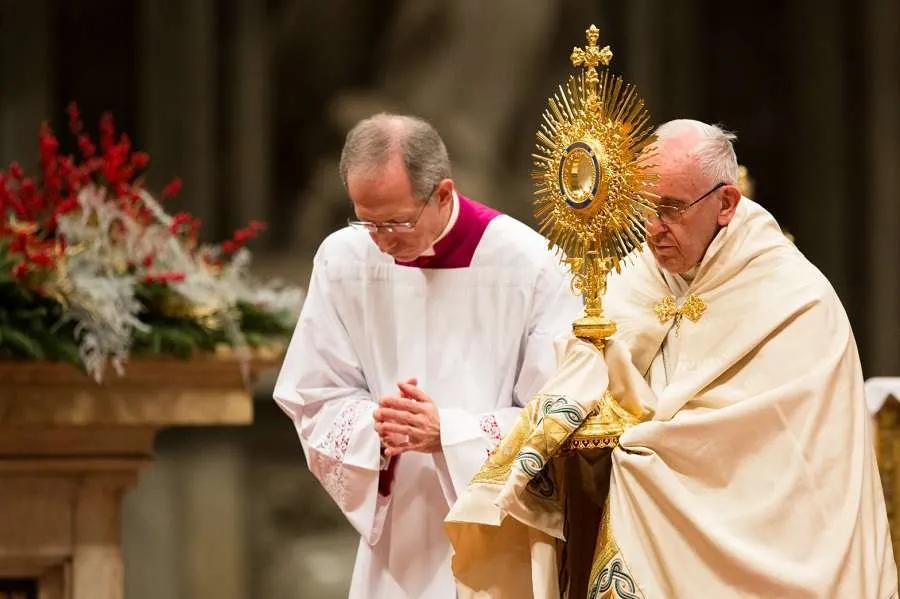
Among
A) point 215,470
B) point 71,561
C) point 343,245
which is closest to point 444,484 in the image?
point 343,245

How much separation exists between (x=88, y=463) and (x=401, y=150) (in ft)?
5.38

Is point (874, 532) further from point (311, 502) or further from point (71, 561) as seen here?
point (311, 502)

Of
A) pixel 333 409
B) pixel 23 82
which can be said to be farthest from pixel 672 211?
pixel 23 82

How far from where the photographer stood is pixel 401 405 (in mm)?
4051

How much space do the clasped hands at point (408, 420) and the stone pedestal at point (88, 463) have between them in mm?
1117

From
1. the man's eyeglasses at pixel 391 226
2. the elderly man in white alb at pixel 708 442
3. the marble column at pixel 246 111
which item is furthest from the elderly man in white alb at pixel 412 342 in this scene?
the marble column at pixel 246 111

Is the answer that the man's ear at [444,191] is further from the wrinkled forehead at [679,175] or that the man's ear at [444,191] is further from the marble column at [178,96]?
the marble column at [178,96]

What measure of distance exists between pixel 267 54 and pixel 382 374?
508 cm

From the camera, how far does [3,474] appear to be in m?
5.09

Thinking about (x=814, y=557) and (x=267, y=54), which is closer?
(x=814, y=557)

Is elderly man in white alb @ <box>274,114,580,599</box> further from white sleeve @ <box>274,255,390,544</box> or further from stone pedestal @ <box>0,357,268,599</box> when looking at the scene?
stone pedestal @ <box>0,357,268,599</box>

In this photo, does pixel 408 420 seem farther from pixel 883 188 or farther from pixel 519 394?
pixel 883 188

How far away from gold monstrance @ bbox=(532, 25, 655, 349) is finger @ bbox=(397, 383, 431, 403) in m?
0.65

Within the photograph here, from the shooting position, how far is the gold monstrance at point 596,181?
11.4ft
